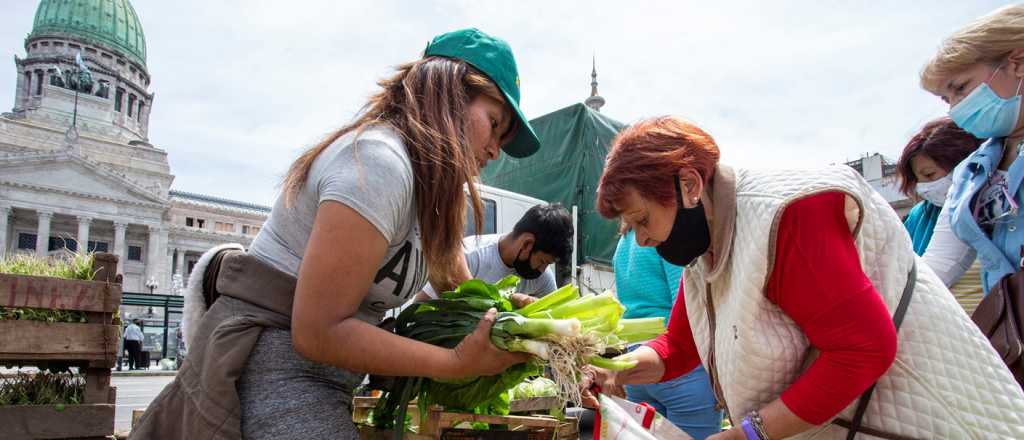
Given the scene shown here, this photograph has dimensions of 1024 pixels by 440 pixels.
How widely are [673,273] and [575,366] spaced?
77.3 inches

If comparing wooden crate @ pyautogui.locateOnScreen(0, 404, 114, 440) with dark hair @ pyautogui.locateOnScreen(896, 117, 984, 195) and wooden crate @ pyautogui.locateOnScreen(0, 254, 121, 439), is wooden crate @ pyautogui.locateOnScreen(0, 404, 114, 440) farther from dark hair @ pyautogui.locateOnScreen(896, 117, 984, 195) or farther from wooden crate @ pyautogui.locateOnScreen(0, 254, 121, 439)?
dark hair @ pyautogui.locateOnScreen(896, 117, 984, 195)

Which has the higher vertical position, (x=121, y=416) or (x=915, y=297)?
(x=915, y=297)

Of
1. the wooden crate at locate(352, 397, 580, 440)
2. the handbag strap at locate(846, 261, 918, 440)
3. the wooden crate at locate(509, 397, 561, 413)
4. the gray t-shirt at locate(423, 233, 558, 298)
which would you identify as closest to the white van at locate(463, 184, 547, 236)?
the gray t-shirt at locate(423, 233, 558, 298)

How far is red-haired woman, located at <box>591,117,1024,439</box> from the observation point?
5.25ft

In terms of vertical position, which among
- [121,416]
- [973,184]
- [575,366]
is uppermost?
[973,184]

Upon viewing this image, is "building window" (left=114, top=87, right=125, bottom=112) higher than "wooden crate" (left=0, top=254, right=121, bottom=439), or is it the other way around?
"building window" (left=114, top=87, right=125, bottom=112)

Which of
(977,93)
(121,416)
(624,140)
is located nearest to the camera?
(624,140)

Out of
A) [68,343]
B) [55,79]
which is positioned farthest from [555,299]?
[55,79]

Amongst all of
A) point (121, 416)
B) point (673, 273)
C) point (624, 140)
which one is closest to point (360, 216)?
point (624, 140)

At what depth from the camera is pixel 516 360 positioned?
1.71 meters

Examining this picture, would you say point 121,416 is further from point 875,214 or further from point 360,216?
point 875,214

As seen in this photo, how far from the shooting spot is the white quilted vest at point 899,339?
1.63 meters

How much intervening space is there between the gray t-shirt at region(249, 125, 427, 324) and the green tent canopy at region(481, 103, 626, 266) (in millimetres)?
7278

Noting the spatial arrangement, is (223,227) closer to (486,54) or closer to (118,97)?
(118,97)
